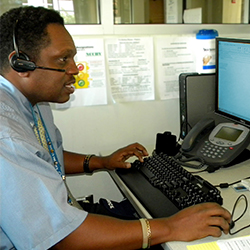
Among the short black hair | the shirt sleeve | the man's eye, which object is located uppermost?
the short black hair

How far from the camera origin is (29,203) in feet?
2.36

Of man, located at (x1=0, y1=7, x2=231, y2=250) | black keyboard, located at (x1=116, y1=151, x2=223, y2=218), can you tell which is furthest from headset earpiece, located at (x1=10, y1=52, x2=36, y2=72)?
black keyboard, located at (x1=116, y1=151, x2=223, y2=218)

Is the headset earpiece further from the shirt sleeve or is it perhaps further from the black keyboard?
the black keyboard

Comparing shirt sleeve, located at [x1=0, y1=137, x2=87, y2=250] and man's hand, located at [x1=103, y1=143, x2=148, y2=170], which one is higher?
shirt sleeve, located at [x1=0, y1=137, x2=87, y2=250]

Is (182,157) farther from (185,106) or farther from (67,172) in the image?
(67,172)

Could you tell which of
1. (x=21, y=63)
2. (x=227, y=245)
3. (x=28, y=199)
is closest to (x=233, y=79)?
(x=227, y=245)

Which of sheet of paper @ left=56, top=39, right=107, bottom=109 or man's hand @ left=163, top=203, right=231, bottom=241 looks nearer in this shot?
man's hand @ left=163, top=203, right=231, bottom=241

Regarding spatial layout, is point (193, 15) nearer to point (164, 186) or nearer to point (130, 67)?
point (130, 67)

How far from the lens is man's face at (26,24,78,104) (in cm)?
93

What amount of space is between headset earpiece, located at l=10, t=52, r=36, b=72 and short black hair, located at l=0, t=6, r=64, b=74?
0.02 metres

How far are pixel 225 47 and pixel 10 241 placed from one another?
42.3 inches

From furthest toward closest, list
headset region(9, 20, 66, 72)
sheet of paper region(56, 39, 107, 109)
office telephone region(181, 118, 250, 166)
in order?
sheet of paper region(56, 39, 107, 109)
office telephone region(181, 118, 250, 166)
headset region(9, 20, 66, 72)

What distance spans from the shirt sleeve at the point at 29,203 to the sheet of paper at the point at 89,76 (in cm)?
76

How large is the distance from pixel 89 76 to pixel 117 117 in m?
0.25
